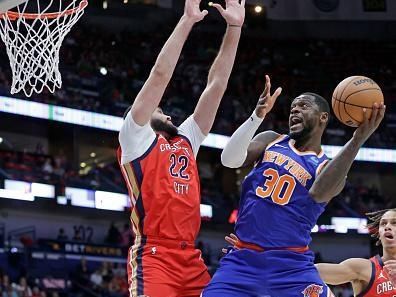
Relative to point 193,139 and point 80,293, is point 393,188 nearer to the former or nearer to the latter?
point 80,293

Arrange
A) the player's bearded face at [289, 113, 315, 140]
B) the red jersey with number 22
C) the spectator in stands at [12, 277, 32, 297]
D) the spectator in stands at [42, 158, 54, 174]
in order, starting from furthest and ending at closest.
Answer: the spectator in stands at [42, 158, 54, 174]
the spectator in stands at [12, 277, 32, 297]
the player's bearded face at [289, 113, 315, 140]
the red jersey with number 22

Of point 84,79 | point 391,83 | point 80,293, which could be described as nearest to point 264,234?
point 80,293

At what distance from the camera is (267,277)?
4785mm

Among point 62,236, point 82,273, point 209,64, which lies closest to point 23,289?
point 82,273

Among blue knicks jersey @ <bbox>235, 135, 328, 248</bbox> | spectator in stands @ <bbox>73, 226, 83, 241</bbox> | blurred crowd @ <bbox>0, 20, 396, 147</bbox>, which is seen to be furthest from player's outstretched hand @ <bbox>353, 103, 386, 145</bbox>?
spectator in stands @ <bbox>73, 226, 83, 241</bbox>

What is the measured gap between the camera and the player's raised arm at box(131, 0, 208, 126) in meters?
4.74

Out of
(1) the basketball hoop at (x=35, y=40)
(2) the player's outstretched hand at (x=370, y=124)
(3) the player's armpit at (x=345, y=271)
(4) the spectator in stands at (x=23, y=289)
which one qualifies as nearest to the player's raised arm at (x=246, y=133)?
(2) the player's outstretched hand at (x=370, y=124)

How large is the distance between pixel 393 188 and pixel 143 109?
22.9 meters

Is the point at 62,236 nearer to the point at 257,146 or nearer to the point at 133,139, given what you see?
the point at 257,146

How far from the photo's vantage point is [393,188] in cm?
2672

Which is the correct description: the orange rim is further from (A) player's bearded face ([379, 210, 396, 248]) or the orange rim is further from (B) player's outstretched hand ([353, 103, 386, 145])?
(B) player's outstretched hand ([353, 103, 386, 145])

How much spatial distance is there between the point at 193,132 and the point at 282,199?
72 centimetres

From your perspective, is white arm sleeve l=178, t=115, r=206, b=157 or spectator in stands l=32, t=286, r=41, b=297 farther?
spectator in stands l=32, t=286, r=41, b=297

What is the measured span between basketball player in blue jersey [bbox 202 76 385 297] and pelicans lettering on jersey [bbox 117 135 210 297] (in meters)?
0.18
